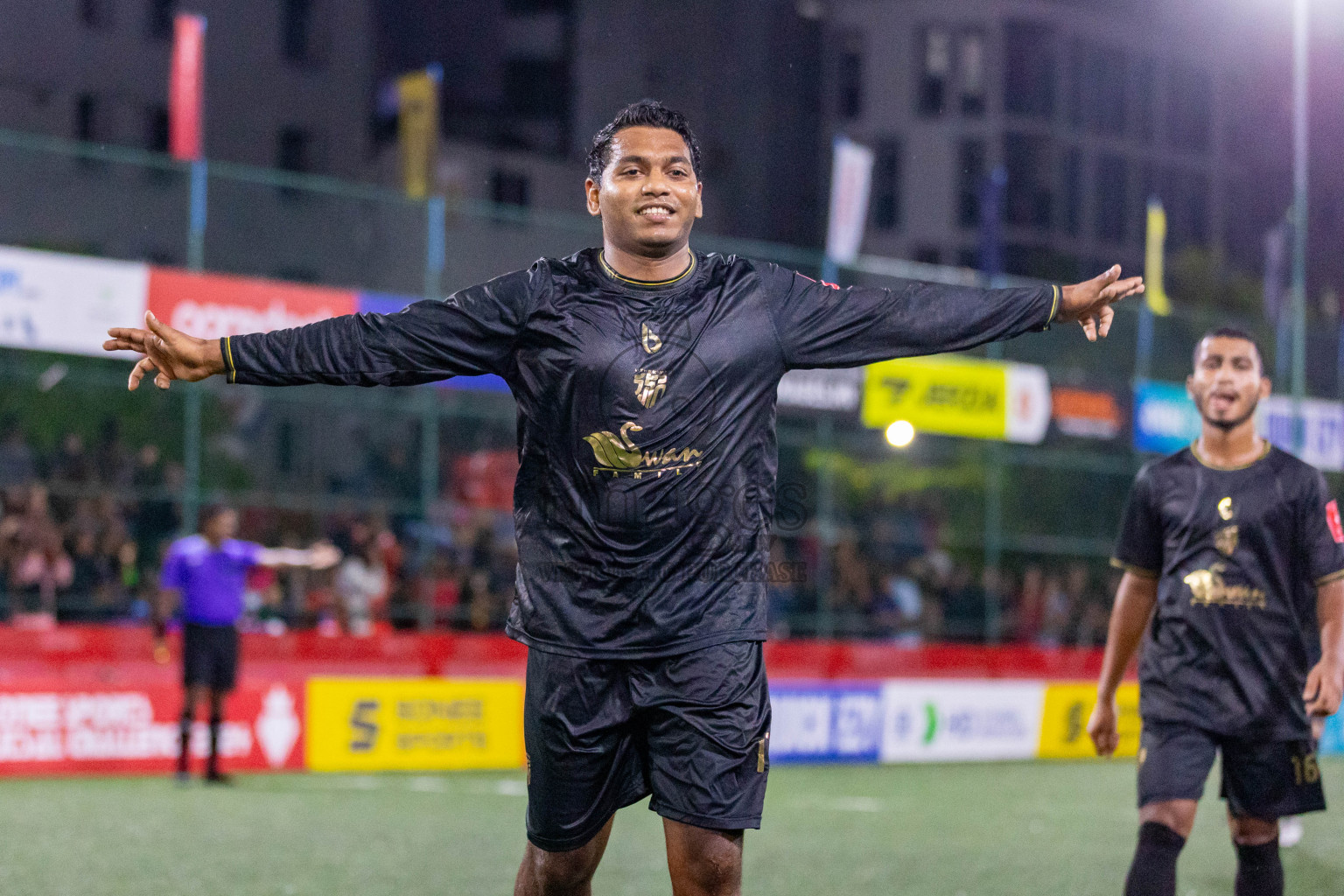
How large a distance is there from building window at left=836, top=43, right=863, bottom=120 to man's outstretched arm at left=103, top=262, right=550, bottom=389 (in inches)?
2184

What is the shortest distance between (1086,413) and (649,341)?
1994cm

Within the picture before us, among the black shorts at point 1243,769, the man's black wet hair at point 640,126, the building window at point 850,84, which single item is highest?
the building window at point 850,84

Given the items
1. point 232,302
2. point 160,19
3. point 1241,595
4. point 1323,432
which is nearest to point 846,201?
point 1323,432

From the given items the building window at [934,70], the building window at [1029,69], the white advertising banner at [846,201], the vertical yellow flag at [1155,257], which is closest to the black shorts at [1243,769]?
the white advertising banner at [846,201]

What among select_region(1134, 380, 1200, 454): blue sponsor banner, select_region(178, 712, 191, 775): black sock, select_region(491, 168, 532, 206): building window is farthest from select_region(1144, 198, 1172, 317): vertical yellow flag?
select_region(178, 712, 191, 775): black sock

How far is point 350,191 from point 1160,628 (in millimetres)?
13842

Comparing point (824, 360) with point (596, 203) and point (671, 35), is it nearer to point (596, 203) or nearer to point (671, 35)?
point (596, 203)

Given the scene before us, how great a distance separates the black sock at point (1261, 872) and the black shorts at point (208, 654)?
852 centimetres

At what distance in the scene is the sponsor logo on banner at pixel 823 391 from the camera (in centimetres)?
2042

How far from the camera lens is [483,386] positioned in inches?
742

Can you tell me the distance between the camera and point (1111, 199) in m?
62.1

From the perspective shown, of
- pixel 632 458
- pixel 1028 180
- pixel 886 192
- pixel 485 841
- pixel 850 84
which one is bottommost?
pixel 485 841

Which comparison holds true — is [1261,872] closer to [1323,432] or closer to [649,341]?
[649,341]

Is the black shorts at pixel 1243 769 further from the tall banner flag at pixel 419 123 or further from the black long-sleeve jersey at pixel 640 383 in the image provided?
the tall banner flag at pixel 419 123
